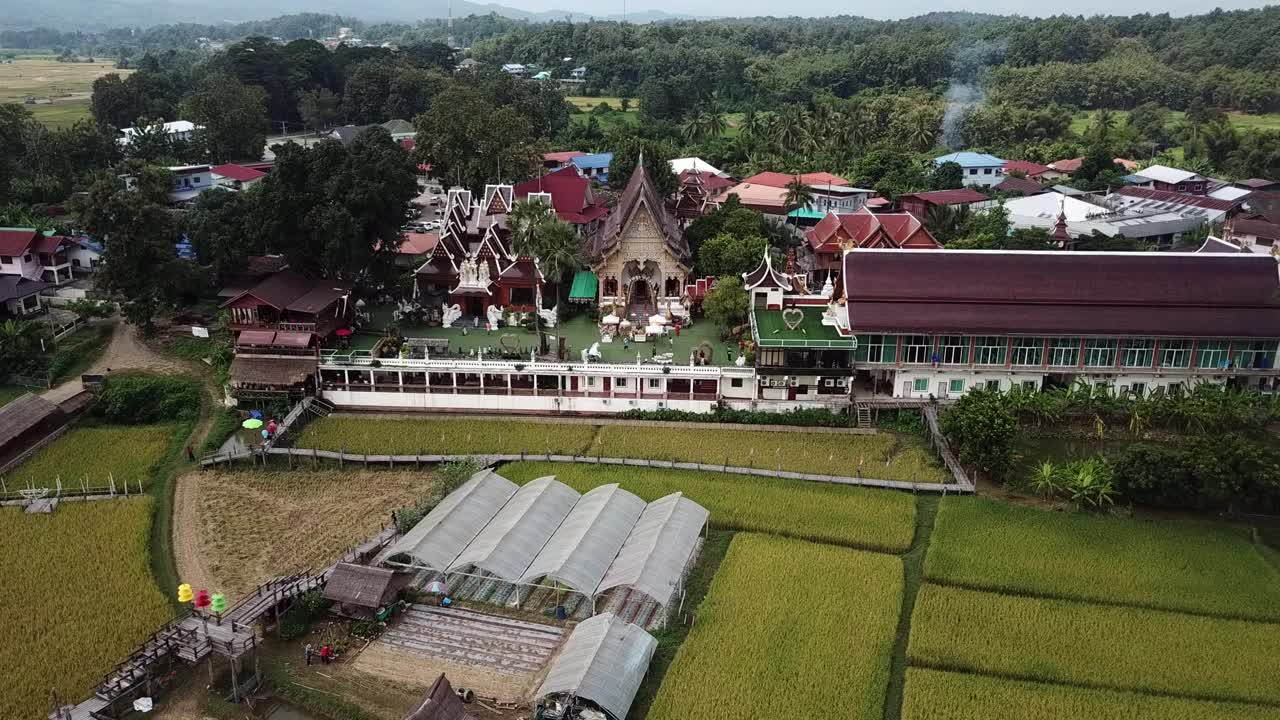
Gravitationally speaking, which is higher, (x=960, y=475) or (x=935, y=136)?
(x=935, y=136)

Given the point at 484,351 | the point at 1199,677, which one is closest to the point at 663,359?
the point at 484,351

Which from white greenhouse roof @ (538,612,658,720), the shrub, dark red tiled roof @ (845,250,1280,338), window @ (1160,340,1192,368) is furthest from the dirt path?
window @ (1160,340,1192,368)

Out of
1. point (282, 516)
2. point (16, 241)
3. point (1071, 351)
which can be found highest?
point (16, 241)

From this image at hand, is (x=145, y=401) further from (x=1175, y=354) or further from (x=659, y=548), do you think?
(x=1175, y=354)

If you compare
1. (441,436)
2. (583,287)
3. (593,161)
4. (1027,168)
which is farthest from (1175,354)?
(593,161)

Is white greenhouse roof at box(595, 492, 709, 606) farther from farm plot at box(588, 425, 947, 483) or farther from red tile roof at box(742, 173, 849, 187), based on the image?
red tile roof at box(742, 173, 849, 187)

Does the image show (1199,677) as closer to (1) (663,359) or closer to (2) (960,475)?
(2) (960,475)

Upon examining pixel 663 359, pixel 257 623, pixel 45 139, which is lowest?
pixel 257 623

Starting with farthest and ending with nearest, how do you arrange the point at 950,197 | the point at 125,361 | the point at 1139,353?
the point at 950,197 → the point at 125,361 → the point at 1139,353
